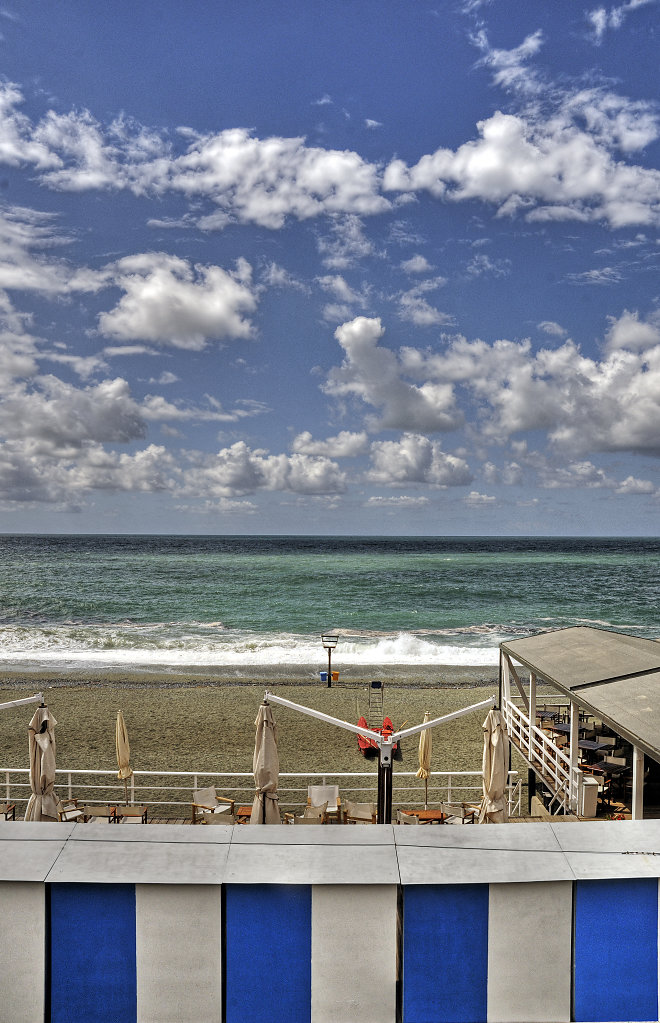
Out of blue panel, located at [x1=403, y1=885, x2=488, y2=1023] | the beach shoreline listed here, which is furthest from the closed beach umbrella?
the beach shoreline

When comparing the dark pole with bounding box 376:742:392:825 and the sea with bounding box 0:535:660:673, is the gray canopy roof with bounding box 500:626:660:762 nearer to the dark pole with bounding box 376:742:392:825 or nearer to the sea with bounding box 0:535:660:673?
the dark pole with bounding box 376:742:392:825

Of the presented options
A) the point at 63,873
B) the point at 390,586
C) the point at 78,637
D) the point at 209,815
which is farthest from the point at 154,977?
the point at 390,586

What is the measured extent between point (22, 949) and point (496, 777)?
Answer: 5.42 meters

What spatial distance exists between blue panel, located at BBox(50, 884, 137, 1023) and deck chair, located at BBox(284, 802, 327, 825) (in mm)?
4214

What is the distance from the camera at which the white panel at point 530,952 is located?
471cm

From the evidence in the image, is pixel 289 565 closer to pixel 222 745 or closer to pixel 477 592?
pixel 477 592

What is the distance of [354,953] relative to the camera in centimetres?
474

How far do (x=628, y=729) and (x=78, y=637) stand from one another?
1329 inches

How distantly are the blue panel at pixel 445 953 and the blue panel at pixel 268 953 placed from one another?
0.74 metres

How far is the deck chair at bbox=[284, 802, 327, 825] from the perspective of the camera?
912 cm

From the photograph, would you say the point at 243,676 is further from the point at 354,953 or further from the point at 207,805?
the point at 354,953

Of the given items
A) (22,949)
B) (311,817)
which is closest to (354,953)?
(22,949)

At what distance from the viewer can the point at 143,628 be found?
42.4m

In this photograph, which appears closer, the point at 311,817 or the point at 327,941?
the point at 327,941
